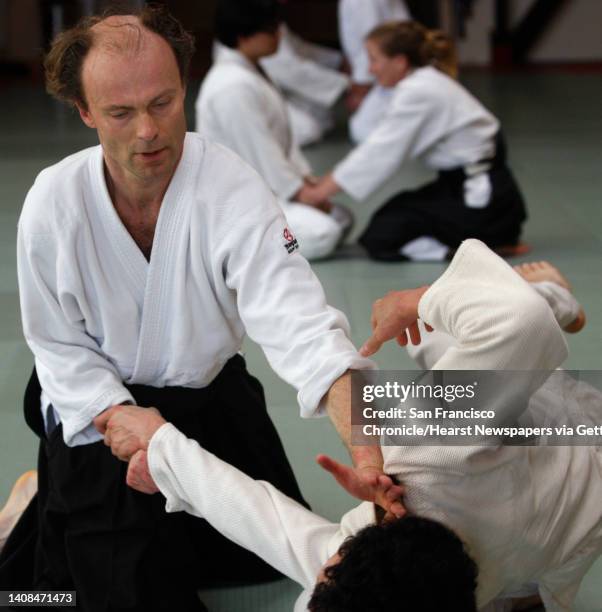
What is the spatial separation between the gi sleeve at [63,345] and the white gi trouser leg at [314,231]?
2582mm

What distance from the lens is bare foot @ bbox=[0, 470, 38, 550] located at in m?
2.67

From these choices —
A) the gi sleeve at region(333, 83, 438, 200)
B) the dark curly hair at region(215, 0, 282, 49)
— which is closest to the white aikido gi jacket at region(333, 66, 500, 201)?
the gi sleeve at region(333, 83, 438, 200)

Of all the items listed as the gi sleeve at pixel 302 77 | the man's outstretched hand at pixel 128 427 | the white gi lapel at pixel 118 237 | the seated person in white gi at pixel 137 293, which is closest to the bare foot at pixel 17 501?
the seated person in white gi at pixel 137 293

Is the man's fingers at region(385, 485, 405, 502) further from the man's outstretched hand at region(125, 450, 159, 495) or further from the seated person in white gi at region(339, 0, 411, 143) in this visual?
the seated person in white gi at region(339, 0, 411, 143)

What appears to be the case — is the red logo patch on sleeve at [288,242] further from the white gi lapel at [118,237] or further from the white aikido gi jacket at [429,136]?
the white aikido gi jacket at [429,136]

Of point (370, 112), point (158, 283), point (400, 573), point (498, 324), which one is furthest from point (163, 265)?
point (370, 112)

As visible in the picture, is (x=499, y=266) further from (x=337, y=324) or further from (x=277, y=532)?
(x=277, y=532)

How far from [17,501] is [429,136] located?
2855mm

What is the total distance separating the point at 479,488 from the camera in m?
1.91

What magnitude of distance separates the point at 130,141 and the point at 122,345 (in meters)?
0.44

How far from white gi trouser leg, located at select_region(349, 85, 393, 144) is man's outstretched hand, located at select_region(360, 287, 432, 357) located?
542 cm

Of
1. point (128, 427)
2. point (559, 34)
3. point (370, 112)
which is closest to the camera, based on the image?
point (128, 427)

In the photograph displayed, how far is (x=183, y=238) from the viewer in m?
2.25

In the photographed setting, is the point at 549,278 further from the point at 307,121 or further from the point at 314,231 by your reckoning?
the point at 307,121
